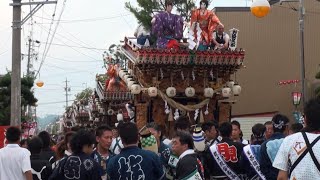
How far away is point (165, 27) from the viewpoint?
17141mm

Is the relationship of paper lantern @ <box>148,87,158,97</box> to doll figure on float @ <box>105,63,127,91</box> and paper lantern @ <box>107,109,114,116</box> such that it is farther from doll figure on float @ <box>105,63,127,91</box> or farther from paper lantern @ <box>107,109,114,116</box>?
paper lantern @ <box>107,109,114,116</box>

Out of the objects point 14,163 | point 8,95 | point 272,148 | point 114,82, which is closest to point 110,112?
point 114,82

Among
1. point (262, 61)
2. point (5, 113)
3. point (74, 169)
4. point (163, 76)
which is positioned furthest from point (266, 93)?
point (74, 169)

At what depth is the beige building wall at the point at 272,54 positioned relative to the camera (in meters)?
32.8

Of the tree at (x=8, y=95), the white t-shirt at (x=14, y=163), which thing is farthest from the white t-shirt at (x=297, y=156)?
the tree at (x=8, y=95)

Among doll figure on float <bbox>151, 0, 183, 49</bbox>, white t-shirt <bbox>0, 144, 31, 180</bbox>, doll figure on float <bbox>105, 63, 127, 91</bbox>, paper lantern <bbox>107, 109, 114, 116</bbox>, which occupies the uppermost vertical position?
doll figure on float <bbox>151, 0, 183, 49</bbox>

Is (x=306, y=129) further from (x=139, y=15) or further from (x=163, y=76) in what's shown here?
(x=139, y=15)

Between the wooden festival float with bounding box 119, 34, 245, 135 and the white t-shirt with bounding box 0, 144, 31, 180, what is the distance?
8867 mm

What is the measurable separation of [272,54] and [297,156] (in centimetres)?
2878

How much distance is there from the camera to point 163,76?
17.2 meters

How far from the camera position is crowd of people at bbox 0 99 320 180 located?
4.99 meters

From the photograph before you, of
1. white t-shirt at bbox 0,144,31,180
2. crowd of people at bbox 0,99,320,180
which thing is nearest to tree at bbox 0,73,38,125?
crowd of people at bbox 0,99,320,180

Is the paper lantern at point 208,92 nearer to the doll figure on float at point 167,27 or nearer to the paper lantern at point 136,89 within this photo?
the doll figure on float at point 167,27

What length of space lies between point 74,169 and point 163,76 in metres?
11.1
